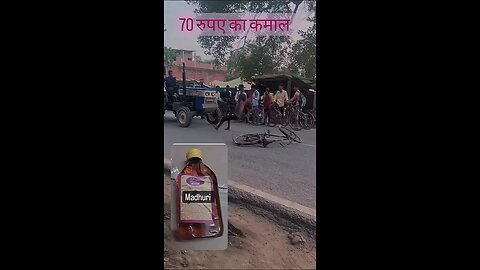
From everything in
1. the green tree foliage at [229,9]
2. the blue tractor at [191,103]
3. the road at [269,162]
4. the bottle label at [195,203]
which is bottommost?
the bottle label at [195,203]

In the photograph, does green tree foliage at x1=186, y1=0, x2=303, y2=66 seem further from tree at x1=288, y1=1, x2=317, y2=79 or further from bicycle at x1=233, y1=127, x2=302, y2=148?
bicycle at x1=233, y1=127, x2=302, y2=148

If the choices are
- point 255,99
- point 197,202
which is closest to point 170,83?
point 255,99

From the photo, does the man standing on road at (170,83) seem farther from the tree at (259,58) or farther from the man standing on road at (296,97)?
the man standing on road at (296,97)

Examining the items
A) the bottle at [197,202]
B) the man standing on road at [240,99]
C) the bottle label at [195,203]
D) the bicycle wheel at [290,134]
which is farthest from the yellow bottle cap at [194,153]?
the bicycle wheel at [290,134]

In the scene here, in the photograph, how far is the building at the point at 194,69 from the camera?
162cm

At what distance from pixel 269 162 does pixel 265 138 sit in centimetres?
10

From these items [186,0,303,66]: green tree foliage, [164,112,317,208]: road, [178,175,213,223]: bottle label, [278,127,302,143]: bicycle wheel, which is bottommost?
[178,175,213,223]: bottle label

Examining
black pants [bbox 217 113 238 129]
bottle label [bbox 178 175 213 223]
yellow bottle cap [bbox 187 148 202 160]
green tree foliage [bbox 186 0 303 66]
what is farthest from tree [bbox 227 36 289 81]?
bottle label [bbox 178 175 213 223]

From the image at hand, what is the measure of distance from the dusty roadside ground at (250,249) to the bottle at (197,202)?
49 millimetres

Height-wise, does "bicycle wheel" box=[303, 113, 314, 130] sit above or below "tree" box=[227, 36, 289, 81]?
below

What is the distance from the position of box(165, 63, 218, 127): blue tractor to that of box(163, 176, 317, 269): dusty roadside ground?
0.25 meters

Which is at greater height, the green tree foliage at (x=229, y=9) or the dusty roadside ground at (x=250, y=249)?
the green tree foliage at (x=229, y=9)

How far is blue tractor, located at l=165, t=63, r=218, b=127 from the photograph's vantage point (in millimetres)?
1657

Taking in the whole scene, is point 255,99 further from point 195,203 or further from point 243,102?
point 195,203
